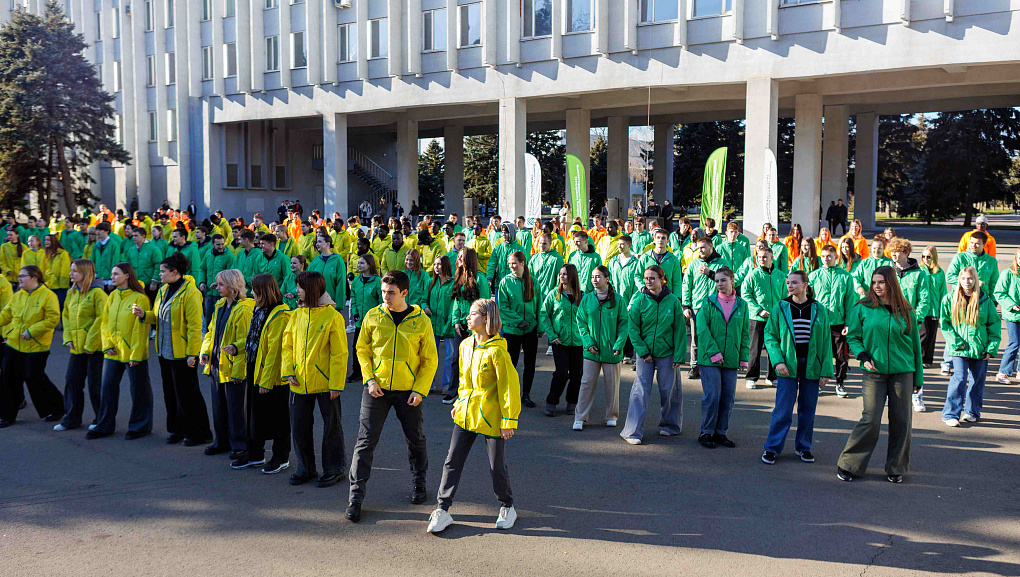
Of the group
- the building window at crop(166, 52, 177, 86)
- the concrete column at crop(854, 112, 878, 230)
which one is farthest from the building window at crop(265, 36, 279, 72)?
the concrete column at crop(854, 112, 878, 230)

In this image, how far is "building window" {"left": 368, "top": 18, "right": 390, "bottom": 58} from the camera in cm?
3456

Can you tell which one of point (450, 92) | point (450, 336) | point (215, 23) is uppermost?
point (215, 23)

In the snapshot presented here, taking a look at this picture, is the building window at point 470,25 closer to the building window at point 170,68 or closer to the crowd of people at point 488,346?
the building window at point 170,68

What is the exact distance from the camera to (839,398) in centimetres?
982

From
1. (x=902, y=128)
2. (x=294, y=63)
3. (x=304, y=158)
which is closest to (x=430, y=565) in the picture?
(x=294, y=63)

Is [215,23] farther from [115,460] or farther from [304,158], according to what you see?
[115,460]

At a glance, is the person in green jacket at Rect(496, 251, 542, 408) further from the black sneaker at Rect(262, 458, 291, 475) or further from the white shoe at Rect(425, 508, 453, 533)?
the white shoe at Rect(425, 508, 453, 533)

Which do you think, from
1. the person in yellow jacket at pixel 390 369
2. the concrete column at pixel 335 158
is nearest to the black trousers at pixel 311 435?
the person in yellow jacket at pixel 390 369

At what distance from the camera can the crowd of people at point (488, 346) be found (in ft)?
20.0

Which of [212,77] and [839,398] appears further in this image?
[212,77]

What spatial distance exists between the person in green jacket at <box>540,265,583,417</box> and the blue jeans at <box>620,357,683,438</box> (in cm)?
111

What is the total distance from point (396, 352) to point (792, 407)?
3.65m

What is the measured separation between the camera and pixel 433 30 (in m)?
33.0

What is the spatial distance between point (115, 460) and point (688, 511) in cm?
514
